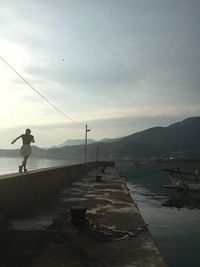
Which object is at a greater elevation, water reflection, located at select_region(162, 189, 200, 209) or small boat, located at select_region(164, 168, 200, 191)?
small boat, located at select_region(164, 168, 200, 191)

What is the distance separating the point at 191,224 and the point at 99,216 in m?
14.5

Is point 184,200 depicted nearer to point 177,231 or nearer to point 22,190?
point 177,231

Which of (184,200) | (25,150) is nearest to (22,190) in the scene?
(25,150)

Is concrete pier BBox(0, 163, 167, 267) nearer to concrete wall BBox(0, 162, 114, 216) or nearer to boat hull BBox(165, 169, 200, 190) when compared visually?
concrete wall BBox(0, 162, 114, 216)

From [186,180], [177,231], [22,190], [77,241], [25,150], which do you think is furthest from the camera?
[186,180]

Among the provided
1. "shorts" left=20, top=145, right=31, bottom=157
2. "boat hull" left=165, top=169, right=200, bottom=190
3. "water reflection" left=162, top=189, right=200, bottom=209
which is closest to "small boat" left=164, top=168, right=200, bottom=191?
"boat hull" left=165, top=169, right=200, bottom=190

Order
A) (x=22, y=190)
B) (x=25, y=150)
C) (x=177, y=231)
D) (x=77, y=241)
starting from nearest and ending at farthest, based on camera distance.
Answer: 1. (x=77, y=241)
2. (x=22, y=190)
3. (x=25, y=150)
4. (x=177, y=231)

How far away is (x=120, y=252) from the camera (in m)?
7.98

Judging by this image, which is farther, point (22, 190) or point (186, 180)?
point (186, 180)

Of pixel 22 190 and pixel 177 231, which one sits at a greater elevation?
pixel 22 190

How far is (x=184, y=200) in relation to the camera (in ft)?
138

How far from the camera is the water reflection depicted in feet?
121

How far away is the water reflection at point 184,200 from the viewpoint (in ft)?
121

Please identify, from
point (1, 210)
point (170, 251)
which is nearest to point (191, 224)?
point (170, 251)
